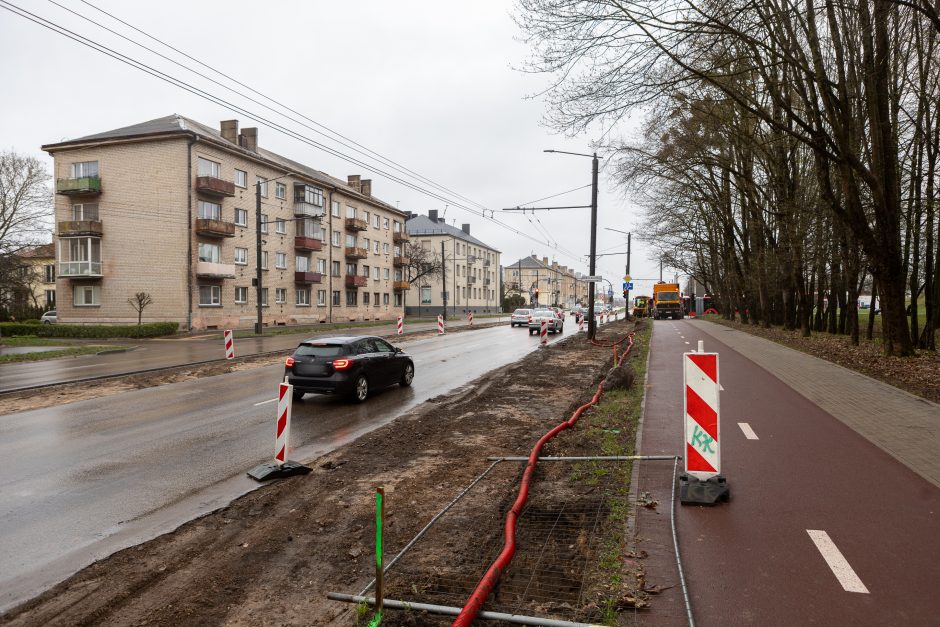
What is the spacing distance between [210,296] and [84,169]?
11414mm

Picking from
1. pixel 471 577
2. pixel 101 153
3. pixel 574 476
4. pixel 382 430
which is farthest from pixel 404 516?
pixel 101 153

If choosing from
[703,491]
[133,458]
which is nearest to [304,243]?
[133,458]

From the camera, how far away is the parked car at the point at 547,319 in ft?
116

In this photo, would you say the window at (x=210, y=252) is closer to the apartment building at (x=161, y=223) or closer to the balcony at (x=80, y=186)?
the apartment building at (x=161, y=223)

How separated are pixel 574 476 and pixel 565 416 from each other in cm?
373

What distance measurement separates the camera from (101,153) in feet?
125

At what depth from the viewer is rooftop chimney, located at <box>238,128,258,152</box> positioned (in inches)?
1778

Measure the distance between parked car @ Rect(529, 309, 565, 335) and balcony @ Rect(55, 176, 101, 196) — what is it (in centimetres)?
2824

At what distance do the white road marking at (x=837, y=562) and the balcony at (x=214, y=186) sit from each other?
38.8 meters

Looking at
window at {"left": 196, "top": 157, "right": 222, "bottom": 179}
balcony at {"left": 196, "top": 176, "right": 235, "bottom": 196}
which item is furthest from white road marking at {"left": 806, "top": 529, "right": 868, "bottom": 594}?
window at {"left": 196, "top": 157, "right": 222, "bottom": 179}

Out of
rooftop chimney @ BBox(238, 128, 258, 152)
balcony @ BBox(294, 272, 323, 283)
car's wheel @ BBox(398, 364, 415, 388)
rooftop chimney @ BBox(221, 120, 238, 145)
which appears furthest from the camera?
balcony @ BBox(294, 272, 323, 283)

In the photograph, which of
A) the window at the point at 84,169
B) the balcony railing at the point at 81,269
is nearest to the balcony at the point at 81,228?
the balcony railing at the point at 81,269

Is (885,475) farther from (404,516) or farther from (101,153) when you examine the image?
(101,153)

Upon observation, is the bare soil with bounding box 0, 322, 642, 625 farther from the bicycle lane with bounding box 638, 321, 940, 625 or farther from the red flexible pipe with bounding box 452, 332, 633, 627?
the bicycle lane with bounding box 638, 321, 940, 625
